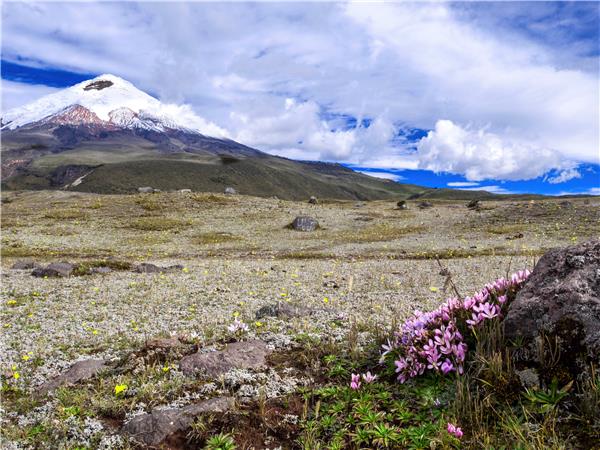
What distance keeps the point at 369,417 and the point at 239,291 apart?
1232cm

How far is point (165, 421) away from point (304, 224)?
44.3 meters

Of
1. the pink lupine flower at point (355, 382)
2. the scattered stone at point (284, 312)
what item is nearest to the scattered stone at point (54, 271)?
the scattered stone at point (284, 312)

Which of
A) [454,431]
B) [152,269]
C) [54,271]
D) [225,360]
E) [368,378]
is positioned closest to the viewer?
[454,431]

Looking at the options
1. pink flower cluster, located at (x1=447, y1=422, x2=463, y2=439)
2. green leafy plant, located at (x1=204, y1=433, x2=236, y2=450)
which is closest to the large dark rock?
pink flower cluster, located at (x1=447, y1=422, x2=463, y2=439)

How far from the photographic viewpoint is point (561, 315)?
5.01m

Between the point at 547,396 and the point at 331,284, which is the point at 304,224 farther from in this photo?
the point at 547,396

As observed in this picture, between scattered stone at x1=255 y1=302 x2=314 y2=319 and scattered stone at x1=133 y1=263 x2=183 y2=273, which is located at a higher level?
scattered stone at x1=255 y1=302 x2=314 y2=319

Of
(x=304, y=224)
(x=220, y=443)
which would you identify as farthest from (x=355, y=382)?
(x=304, y=224)

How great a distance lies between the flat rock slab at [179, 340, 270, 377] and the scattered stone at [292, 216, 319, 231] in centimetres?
4143

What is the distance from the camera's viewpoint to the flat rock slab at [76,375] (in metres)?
7.38

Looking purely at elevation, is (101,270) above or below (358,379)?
below

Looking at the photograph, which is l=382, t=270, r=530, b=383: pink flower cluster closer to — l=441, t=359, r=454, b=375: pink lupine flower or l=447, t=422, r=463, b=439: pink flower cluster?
l=441, t=359, r=454, b=375: pink lupine flower

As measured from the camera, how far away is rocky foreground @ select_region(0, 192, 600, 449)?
18.1ft

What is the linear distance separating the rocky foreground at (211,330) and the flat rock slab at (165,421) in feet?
0.07
